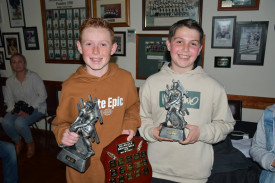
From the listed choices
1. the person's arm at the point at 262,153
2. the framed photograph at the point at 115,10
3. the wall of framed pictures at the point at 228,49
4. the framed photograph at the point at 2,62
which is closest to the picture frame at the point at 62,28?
the wall of framed pictures at the point at 228,49

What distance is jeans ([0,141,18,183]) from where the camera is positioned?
2.08 meters

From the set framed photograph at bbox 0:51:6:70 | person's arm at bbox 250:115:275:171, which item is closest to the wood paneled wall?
person's arm at bbox 250:115:275:171

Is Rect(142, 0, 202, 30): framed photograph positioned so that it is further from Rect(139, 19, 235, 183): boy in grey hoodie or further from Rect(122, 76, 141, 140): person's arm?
Rect(122, 76, 141, 140): person's arm

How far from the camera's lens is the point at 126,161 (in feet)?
4.15

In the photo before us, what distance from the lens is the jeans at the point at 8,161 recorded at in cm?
208

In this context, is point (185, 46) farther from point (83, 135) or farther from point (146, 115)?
point (83, 135)

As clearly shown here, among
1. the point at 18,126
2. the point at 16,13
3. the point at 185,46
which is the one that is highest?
the point at 16,13

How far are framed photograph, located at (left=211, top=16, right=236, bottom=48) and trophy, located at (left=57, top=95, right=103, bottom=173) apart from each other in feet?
7.43

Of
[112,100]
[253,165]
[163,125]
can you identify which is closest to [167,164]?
[163,125]

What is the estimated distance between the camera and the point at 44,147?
354 centimetres

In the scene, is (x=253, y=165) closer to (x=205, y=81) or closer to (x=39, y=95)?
(x=205, y=81)

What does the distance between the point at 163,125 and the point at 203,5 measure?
7.32 feet

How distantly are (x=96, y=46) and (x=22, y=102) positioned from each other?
2.53 m

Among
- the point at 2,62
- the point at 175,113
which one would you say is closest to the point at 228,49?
the point at 175,113
